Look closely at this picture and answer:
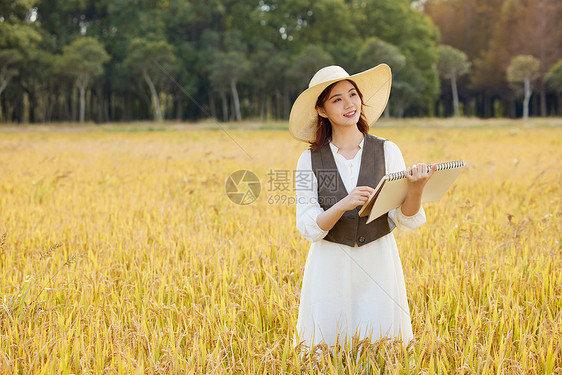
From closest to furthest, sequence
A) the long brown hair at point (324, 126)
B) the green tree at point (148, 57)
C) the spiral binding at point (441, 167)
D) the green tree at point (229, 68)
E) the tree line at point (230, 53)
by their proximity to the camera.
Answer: the spiral binding at point (441, 167) < the long brown hair at point (324, 126) < the green tree at point (148, 57) < the tree line at point (230, 53) < the green tree at point (229, 68)

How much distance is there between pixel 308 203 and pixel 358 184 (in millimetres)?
207

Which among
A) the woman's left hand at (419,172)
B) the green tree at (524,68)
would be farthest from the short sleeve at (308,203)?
the green tree at (524,68)

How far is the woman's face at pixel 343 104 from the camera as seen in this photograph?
1827 mm

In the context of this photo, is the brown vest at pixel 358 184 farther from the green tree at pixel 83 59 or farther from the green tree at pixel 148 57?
the green tree at pixel 83 59

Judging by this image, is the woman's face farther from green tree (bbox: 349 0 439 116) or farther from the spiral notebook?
green tree (bbox: 349 0 439 116)

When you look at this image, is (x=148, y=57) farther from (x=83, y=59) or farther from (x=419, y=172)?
(x=419, y=172)

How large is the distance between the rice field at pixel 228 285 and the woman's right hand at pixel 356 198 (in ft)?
1.67

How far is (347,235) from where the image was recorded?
70.1 inches

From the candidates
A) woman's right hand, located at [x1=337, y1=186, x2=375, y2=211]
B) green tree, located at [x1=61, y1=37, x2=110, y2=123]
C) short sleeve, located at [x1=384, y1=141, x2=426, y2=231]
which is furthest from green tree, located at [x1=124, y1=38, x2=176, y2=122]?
woman's right hand, located at [x1=337, y1=186, x2=375, y2=211]

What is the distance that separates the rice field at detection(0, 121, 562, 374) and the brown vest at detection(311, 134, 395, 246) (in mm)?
394

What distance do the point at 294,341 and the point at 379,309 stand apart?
0.37 meters

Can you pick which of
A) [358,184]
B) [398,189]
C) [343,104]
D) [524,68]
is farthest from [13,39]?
[524,68]

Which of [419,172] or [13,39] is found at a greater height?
[13,39]

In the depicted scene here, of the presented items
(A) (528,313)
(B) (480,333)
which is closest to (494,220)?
(A) (528,313)
